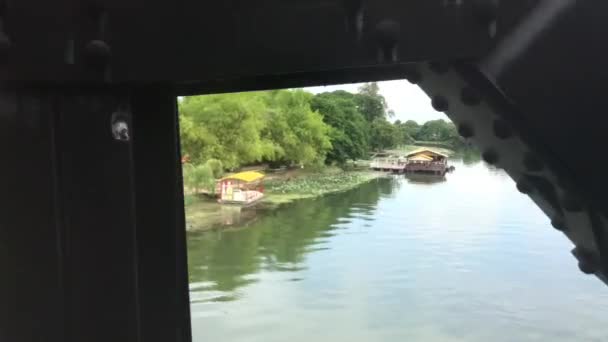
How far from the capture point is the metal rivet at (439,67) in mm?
735

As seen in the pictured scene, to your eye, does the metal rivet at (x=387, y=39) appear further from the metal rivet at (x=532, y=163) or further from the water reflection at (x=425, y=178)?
the water reflection at (x=425, y=178)

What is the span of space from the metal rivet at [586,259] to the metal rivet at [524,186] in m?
0.11

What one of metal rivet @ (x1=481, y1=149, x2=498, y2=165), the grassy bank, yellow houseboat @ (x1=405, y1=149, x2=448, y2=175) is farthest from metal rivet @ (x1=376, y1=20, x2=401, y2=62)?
the grassy bank

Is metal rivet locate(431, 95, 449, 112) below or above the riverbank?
above

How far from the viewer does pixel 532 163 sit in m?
0.71

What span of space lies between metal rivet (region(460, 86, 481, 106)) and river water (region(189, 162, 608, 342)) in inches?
301

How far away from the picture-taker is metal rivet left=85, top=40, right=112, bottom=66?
0.80 metres

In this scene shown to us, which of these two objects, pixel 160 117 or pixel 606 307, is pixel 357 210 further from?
pixel 160 117

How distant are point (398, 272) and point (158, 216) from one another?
1173 cm

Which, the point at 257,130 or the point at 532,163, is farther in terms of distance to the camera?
the point at 257,130

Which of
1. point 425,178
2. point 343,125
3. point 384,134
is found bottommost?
point 425,178

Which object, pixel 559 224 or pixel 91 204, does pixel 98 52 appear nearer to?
pixel 91 204

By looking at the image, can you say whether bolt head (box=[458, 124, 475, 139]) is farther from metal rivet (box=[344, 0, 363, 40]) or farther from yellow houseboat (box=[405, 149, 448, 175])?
yellow houseboat (box=[405, 149, 448, 175])

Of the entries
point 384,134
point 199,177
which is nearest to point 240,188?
point 199,177
